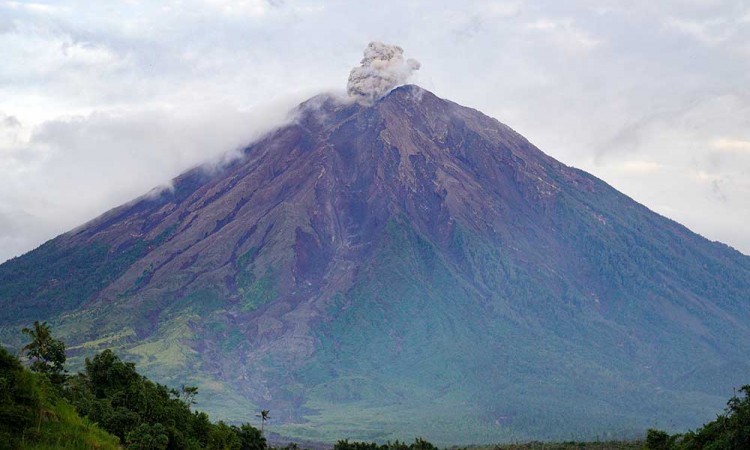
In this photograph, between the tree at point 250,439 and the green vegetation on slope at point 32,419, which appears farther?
the tree at point 250,439

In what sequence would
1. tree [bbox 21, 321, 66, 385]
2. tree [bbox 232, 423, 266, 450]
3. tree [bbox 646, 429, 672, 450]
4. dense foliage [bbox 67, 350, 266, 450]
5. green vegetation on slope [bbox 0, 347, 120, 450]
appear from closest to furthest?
green vegetation on slope [bbox 0, 347, 120, 450]
dense foliage [bbox 67, 350, 266, 450]
tree [bbox 21, 321, 66, 385]
tree [bbox 646, 429, 672, 450]
tree [bbox 232, 423, 266, 450]

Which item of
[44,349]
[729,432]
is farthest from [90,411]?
[729,432]

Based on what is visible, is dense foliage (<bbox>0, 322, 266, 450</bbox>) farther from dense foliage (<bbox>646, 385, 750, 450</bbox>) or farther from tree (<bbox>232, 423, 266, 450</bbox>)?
dense foliage (<bbox>646, 385, 750, 450</bbox>)

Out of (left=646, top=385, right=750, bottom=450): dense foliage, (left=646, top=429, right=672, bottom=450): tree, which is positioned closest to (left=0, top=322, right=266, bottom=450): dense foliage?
(left=646, top=385, right=750, bottom=450): dense foliage

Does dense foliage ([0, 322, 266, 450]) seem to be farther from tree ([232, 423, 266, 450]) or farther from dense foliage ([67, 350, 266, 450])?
tree ([232, 423, 266, 450])

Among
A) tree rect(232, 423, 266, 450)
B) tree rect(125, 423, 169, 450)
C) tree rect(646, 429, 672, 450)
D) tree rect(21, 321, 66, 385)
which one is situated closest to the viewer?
tree rect(125, 423, 169, 450)

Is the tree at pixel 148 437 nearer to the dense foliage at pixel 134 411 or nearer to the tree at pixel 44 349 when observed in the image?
the dense foliage at pixel 134 411

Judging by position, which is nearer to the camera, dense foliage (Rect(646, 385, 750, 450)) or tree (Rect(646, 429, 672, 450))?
dense foliage (Rect(646, 385, 750, 450))

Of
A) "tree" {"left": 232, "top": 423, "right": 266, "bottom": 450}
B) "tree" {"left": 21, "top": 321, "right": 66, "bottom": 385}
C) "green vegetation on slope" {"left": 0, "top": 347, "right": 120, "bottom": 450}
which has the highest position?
"tree" {"left": 21, "top": 321, "right": 66, "bottom": 385}

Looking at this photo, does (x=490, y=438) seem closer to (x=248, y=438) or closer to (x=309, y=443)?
(x=309, y=443)

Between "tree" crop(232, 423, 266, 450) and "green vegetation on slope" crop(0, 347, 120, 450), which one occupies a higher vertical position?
"green vegetation on slope" crop(0, 347, 120, 450)

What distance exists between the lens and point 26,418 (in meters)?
18.0

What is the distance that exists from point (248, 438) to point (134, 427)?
1406 inches

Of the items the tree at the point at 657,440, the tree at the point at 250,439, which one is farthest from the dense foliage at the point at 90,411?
the tree at the point at 657,440
